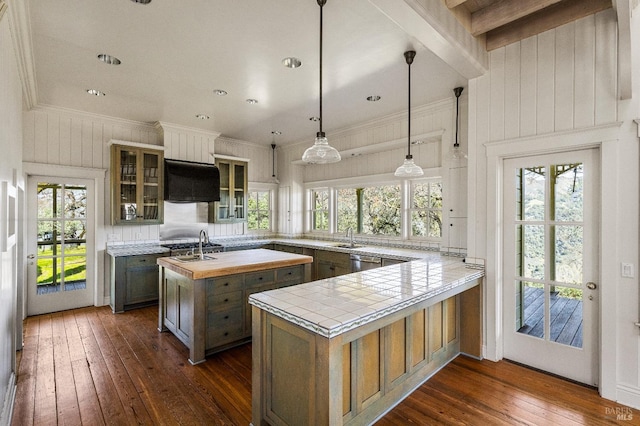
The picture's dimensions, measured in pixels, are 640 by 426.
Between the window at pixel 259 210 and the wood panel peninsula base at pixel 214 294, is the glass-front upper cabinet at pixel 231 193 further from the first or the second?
the wood panel peninsula base at pixel 214 294

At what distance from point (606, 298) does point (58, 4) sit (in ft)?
14.8

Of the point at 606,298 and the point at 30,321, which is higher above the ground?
the point at 606,298

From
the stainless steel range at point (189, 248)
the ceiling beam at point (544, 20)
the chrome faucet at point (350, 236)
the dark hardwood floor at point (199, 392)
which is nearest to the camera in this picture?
the dark hardwood floor at point (199, 392)

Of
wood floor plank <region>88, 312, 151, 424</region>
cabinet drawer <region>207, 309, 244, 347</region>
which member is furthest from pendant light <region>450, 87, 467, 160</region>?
wood floor plank <region>88, 312, 151, 424</region>

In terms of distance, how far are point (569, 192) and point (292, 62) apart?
2710 millimetres

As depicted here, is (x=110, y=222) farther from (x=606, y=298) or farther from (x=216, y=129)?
(x=606, y=298)

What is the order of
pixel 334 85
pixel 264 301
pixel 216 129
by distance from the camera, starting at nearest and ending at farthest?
1. pixel 264 301
2. pixel 334 85
3. pixel 216 129

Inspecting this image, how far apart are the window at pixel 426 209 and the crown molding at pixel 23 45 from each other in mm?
4379

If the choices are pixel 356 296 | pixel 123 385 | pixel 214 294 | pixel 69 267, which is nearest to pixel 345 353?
pixel 356 296

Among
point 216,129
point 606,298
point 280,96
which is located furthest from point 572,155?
point 216,129

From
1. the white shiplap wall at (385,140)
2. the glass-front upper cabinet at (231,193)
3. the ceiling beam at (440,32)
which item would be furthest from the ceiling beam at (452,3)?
the glass-front upper cabinet at (231,193)

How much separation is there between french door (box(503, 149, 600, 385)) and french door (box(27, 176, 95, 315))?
5473 millimetres

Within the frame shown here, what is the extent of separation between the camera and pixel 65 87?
11.7ft

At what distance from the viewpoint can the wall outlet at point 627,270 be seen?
89.0 inches
